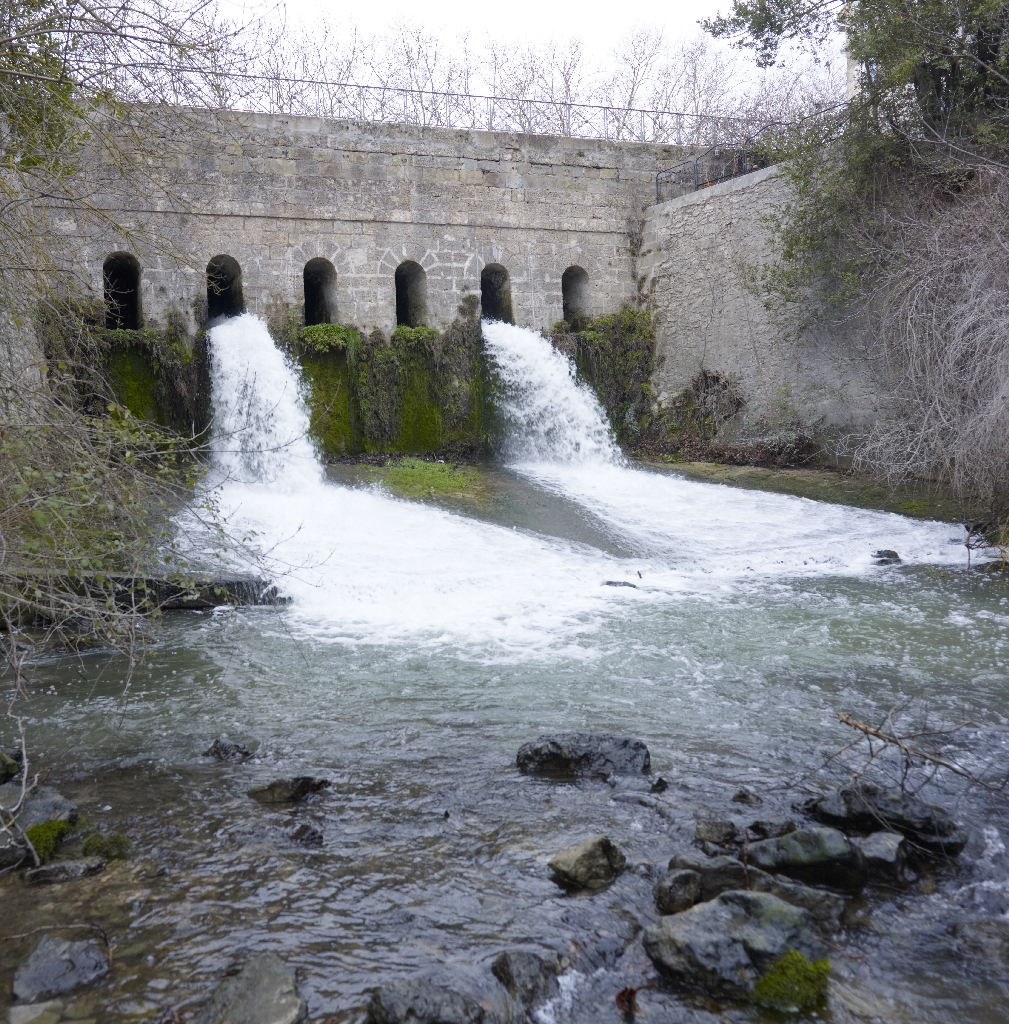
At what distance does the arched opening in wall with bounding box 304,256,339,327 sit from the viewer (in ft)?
44.9

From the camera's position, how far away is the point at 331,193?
44.4 feet

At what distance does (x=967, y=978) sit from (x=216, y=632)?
5.56 meters

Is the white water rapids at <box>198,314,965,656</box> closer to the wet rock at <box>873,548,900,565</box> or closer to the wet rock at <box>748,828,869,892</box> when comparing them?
the wet rock at <box>873,548,900,565</box>

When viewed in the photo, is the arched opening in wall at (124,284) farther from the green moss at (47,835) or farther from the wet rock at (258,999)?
the wet rock at (258,999)

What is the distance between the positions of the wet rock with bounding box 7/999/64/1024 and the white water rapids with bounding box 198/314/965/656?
2677 mm

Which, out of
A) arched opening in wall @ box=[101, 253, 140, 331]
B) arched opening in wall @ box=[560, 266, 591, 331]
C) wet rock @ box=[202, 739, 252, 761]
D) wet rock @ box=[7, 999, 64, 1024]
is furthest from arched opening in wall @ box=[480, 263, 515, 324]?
wet rock @ box=[7, 999, 64, 1024]

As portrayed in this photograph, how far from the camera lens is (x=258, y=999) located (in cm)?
247

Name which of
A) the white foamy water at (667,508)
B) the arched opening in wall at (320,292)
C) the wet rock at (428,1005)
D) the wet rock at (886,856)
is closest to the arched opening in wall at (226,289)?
the arched opening in wall at (320,292)

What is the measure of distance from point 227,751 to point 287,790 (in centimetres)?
70

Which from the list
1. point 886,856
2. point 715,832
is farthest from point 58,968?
point 886,856

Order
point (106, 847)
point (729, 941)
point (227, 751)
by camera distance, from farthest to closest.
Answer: point (227, 751) < point (106, 847) < point (729, 941)

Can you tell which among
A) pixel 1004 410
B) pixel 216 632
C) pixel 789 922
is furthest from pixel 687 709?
pixel 1004 410

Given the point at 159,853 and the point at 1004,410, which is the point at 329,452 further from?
the point at 159,853

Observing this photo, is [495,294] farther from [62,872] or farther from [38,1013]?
[38,1013]
